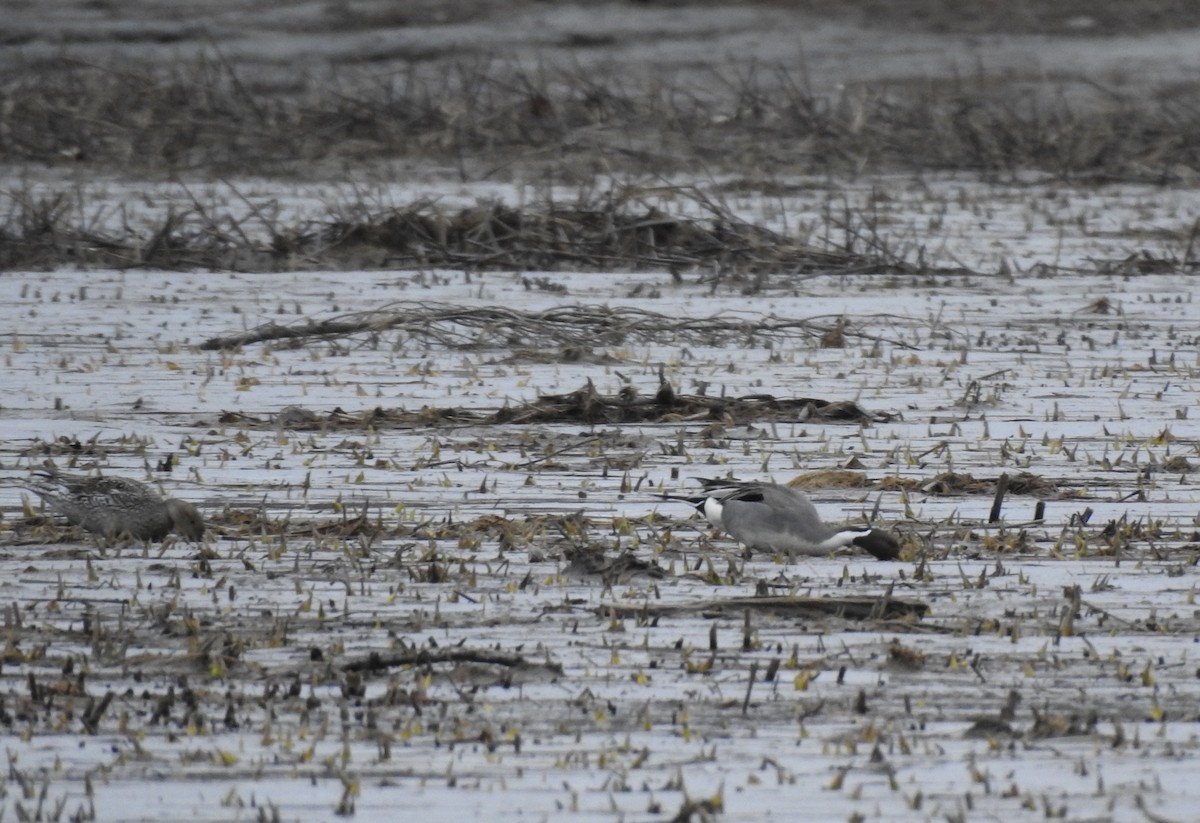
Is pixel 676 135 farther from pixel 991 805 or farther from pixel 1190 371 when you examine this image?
pixel 991 805

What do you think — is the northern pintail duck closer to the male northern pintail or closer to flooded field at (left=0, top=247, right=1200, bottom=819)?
flooded field at (left=0, top=247, right=1200, bottom=819)

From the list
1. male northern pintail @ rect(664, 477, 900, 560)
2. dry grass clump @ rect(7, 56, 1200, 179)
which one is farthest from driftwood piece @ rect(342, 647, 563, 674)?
dry grass clump @ rect(7, 56, 1200, 179)

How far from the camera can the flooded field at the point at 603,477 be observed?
432cm

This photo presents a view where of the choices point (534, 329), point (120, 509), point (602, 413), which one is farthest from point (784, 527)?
point (534, 329)

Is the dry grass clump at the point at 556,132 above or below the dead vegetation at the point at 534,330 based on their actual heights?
above

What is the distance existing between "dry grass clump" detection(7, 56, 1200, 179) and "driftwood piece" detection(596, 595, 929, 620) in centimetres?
1388

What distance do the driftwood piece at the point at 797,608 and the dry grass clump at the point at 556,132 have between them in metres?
13.9

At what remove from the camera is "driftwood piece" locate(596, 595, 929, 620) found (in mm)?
5402

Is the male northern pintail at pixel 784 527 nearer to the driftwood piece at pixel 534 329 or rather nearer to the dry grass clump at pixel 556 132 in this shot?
the driftwood piece at pixel 534 329

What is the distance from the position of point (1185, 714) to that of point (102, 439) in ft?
15.9

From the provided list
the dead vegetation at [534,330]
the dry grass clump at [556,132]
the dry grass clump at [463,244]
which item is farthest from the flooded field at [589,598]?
the dry grass clump at [556,132]

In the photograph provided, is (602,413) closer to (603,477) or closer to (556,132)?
(603,477)

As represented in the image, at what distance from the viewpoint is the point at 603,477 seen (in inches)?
295

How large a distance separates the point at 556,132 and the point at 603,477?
45.9 feet
